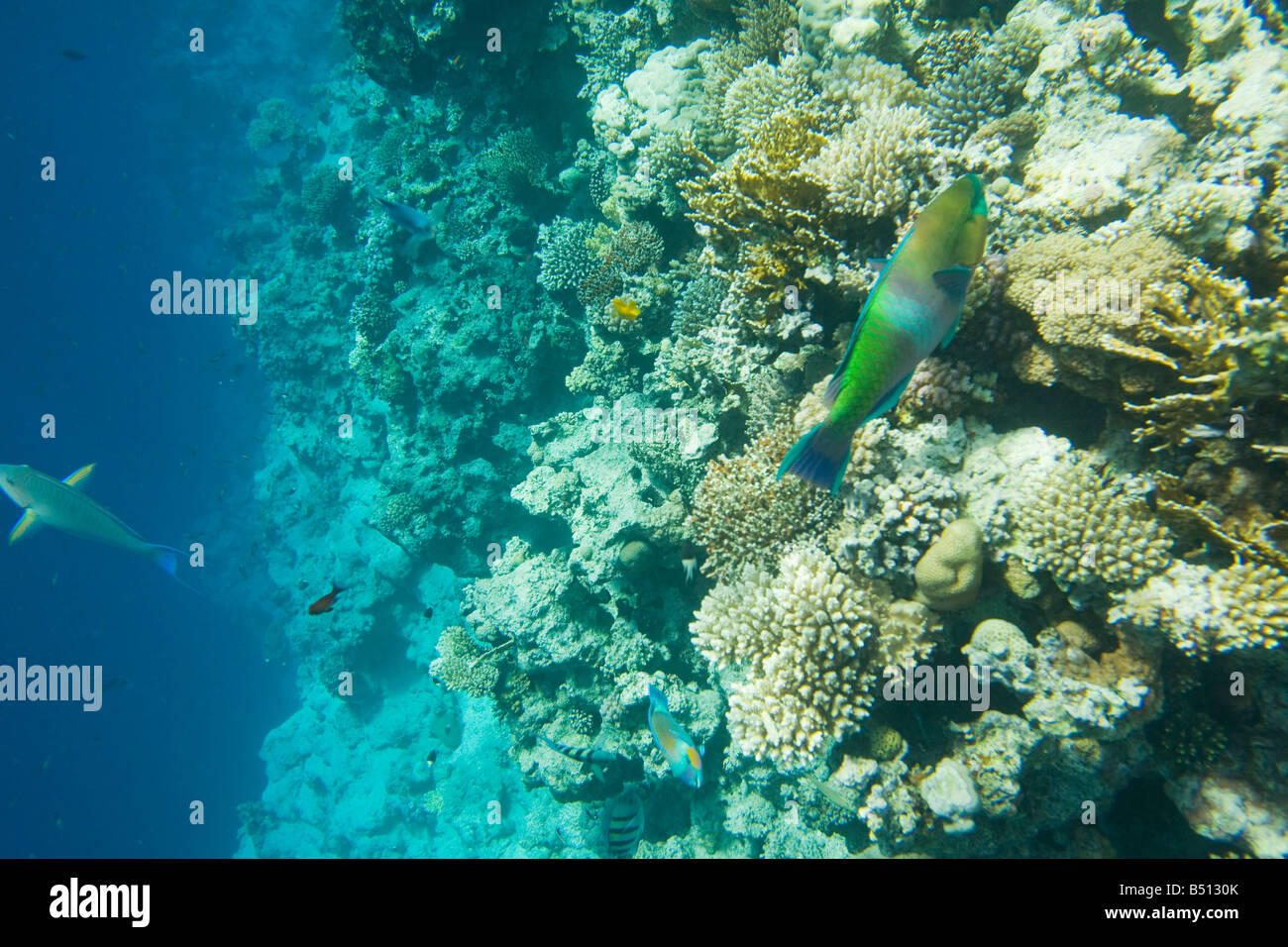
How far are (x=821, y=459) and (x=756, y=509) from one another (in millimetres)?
2053

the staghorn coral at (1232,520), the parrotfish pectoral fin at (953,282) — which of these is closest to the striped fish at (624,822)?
the staghorn coral at (1232,520)

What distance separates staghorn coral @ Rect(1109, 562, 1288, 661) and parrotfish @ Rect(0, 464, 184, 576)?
8.58 m

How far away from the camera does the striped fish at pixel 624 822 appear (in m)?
4.64

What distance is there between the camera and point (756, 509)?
3.80 meters

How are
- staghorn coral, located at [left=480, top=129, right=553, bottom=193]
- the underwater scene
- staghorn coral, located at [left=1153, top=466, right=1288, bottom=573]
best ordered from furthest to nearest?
staghorn coral, located at [left=480, top=129, right=553, bottom=193]
the underwater scene
staghorn coral, located at [left=1153, top=466, right=1288, bottom=573]

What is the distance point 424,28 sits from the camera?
27.9 feet

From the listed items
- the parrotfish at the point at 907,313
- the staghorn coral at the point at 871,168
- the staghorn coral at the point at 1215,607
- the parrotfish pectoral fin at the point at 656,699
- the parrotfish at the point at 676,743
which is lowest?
the parrotfish at the point at 676,743

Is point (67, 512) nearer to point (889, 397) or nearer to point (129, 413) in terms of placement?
point (889, 397)

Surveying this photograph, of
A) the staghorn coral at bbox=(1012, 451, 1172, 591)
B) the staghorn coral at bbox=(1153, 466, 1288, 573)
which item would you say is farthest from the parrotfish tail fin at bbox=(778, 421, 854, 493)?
the staghorn coral at bbox=(1153, 466, 1288, 573)

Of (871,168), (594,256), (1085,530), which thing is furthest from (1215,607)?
(594,256)

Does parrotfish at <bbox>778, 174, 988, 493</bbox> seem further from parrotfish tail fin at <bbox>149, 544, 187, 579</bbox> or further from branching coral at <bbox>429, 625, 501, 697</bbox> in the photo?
parrotfish tail fin at <bbox>149, 544, 187, 579</bbox>

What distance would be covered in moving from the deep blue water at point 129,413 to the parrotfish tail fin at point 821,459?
87.6 ft

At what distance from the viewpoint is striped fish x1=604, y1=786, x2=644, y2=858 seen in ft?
15.2

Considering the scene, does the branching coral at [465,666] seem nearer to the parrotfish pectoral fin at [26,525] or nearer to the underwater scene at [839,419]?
the underwater scene at [839,419]
